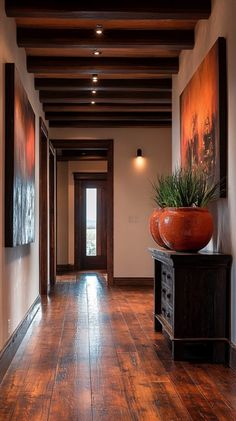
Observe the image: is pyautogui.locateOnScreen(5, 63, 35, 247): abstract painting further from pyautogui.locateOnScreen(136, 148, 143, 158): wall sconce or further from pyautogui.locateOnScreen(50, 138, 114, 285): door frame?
pyautogui.locateOnScreen(136, 148, 143, 158): wall sconce

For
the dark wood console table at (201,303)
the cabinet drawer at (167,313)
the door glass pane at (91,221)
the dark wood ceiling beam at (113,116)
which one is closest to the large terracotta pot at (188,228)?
the dark wood console table at (201,303)

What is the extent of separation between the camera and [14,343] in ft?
14.0

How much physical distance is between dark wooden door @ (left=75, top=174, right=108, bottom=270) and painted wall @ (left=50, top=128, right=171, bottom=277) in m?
3.51

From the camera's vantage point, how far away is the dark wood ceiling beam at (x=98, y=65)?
5719 mm

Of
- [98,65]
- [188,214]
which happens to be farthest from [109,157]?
[188,214]

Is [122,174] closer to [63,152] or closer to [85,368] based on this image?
[63,152]

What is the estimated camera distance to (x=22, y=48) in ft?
17.2

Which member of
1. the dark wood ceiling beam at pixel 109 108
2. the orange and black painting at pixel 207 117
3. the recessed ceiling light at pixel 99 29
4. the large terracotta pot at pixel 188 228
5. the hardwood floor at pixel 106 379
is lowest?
the hardwood floor at pixel 106 379

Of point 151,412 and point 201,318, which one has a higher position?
point 201,318

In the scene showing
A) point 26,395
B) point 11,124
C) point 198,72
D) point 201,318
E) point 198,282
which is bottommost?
point 26,395

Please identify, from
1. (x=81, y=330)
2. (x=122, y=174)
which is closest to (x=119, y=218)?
(x=122, y=174)

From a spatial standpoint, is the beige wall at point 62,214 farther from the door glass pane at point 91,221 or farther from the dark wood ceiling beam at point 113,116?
the dark wood ceiling beam at point 113,116

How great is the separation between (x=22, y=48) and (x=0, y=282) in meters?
2.52

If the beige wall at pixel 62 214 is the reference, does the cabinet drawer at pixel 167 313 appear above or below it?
below
